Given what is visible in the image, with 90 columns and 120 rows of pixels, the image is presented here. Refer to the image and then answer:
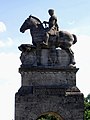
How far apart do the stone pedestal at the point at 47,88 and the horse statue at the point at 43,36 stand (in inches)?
12.5

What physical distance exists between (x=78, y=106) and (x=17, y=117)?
3.03m

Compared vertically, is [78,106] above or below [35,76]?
below

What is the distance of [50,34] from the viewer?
23891 millimetres

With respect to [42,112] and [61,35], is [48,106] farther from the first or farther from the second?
[61,35]

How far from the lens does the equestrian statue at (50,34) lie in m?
23.8

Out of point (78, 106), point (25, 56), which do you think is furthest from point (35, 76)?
point (78, 106)

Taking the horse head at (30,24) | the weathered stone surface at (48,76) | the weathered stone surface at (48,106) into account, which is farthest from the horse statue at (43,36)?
the weathered stone surface at (48,106)

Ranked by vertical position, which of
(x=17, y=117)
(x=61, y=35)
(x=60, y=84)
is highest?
(x=61, y=35)

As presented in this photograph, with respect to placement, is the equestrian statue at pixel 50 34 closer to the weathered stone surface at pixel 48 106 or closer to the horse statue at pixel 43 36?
the horse statue at pixel 43 36

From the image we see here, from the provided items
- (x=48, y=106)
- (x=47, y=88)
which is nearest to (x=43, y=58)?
(x=47, y=88)

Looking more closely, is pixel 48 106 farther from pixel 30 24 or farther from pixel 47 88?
pixel 30 24

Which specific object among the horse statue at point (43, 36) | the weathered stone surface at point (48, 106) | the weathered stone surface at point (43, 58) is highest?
the horse statue at point (43, 36)

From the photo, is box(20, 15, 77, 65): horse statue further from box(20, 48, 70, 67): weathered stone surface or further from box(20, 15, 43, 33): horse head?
box(20, 48, 70, 67): weathered stone surface

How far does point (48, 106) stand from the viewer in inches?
907
